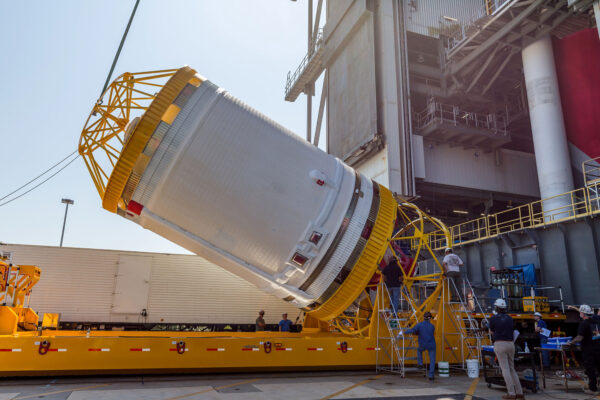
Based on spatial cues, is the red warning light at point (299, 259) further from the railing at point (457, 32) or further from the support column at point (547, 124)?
the railing at point (457, 32)

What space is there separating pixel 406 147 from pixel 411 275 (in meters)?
12.5

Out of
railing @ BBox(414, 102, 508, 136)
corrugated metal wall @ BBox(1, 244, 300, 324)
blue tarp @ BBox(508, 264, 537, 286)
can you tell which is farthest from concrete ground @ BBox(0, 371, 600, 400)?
railing @ BBox(414, 102, 508, 136)

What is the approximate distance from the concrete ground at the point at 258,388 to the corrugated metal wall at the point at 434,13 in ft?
66.9

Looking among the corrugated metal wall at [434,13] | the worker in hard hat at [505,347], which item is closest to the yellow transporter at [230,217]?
the worker in hard hat at [505,347]

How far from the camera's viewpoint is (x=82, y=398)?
672 cm

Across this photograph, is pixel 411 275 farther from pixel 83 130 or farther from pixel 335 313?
pixel 83 130

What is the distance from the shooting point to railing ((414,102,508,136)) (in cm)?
2380

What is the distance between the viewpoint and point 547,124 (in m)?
19.6

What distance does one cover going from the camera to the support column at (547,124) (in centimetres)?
1891

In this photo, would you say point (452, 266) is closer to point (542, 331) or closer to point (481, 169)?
point (542, 331)

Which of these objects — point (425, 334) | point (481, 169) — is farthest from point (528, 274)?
point (481, 169)

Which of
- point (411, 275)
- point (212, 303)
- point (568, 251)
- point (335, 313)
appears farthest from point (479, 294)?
point (212, 303)

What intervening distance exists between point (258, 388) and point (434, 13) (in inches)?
949

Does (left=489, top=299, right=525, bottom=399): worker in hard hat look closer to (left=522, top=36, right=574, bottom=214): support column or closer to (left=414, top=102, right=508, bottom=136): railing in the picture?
(left=522, top=36, right=574, bottom=214): support column
